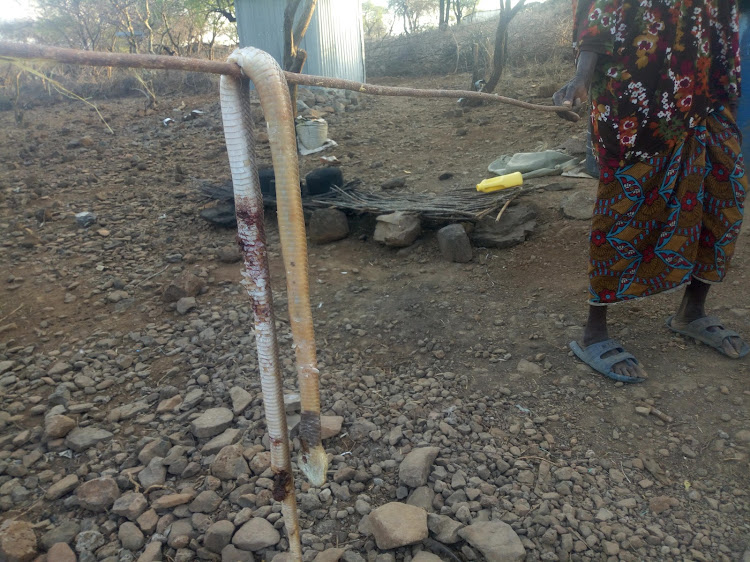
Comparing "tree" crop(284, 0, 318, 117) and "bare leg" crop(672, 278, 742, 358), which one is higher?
"tree" crop(284, 0, 318, 117)

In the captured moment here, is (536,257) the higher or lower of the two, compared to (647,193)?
lower

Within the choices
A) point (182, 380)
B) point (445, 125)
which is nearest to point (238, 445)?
point (182, 380)

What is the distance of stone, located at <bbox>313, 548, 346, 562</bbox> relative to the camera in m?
1.34

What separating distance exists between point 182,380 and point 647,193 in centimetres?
196

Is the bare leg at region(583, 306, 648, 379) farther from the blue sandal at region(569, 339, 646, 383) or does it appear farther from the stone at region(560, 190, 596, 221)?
the stone at region(560, 190, 596, 221)

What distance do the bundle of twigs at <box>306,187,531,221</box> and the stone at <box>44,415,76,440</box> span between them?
2.21 m

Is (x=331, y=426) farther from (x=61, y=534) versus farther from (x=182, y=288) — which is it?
(x=182, y=288)

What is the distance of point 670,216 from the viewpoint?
184 centimetres

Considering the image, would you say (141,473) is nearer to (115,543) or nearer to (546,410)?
(115,543)

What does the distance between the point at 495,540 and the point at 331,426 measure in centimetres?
68

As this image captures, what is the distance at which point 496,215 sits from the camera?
10.9 feet

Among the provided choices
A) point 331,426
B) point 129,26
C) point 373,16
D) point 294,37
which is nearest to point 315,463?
point 331,426

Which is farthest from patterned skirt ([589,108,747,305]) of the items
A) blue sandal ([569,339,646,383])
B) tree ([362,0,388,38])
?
tree ([362,0,388,38])

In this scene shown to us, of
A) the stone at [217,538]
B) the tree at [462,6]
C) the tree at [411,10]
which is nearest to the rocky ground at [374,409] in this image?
the stone at [217,538]
